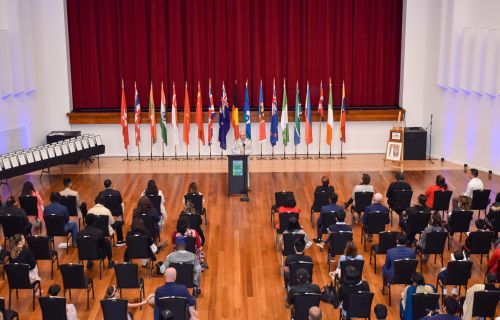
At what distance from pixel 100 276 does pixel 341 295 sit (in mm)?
4897

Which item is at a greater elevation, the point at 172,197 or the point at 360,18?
the point at 360,18

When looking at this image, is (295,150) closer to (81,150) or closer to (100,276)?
(81,150)

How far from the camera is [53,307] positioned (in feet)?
32.4

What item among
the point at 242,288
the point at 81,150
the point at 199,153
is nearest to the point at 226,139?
the point at 199,153

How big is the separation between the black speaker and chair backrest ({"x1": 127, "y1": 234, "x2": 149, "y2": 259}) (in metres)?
12.2

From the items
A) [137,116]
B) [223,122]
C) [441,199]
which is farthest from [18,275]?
[223,122]

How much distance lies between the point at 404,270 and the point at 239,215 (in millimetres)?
6138

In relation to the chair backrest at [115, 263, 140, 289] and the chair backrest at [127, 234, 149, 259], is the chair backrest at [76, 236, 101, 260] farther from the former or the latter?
the chair backrest at [115, 263, 140, 289]

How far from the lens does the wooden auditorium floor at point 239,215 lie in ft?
39.4

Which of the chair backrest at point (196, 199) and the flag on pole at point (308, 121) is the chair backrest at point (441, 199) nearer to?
the chair backrest at point (196, 199)

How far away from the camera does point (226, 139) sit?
76.1ft

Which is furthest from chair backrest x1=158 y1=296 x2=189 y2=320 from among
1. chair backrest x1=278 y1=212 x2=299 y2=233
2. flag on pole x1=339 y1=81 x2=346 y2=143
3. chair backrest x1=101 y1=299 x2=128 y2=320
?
flag on pole x1=339 y1=81 x2=346 y2=143

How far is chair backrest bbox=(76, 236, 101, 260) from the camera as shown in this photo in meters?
12.5

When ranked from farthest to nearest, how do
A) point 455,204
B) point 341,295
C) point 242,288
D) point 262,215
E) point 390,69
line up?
point 390,69
point 262,215
point 455,204
point 242,288
point 341,295
